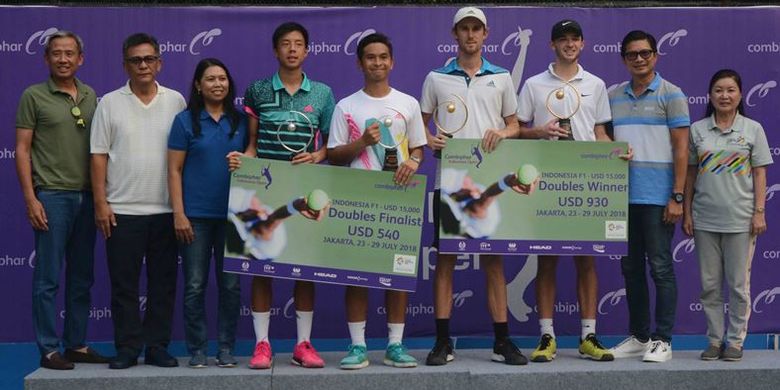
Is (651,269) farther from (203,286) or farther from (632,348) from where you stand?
(203,286)

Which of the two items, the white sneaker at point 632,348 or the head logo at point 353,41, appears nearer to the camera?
the white sneaker at point 632,348

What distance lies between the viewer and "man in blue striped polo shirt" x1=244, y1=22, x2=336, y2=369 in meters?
5.73

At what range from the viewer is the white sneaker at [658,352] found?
5.96m

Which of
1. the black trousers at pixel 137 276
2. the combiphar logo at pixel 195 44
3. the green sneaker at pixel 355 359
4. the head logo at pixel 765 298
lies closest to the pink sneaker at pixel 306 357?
the green sneaker at pixel 355 359

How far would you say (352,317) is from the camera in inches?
231

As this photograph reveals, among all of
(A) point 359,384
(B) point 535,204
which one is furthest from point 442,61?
(A) point 359,384

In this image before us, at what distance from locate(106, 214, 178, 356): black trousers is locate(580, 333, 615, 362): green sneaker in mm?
2346

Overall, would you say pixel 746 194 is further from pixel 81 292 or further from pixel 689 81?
pixel 81 292

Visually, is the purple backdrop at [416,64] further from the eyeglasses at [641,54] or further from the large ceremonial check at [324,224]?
the large ceremonial check at [324,224]

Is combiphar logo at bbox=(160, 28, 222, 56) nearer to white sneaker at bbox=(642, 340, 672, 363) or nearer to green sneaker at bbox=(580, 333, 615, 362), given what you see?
green sneaker at bbox=(580, 333, 615, 362)

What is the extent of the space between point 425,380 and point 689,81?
2.73 meters

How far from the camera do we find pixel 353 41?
22.4ft

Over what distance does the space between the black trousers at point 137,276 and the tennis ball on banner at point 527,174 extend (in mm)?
1941

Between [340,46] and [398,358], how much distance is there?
213cm
